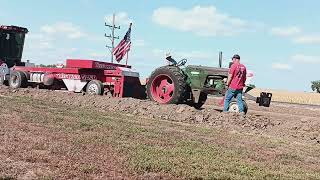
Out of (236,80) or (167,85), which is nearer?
(236,80)

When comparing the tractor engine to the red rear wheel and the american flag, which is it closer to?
the american flag

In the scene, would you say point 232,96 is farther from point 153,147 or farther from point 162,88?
point 153,147

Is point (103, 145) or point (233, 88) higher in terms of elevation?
point (233, 88)

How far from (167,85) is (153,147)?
322 inches

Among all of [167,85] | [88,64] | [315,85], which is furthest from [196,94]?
[315,85]

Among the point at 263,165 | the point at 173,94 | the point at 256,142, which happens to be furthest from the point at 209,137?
the point at 173,94

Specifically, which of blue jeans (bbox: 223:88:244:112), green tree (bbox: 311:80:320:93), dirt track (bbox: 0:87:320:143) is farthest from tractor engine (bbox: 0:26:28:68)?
green tree (bbox: 311:80:320:93)

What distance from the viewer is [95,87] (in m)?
18.2

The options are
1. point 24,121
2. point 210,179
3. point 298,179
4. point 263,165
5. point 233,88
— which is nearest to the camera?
point 210,179

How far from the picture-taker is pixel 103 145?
7590 mm

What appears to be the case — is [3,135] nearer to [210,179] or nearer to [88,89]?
[210,179]

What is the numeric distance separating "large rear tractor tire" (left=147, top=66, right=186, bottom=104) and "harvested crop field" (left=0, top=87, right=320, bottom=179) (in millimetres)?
2203

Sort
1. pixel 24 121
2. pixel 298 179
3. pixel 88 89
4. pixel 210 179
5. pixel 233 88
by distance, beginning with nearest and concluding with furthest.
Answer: pixel 210 179
pixel 298 179
pixel 24 121
pixel 233 88
pixel 88 89

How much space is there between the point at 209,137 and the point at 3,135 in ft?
12.5
